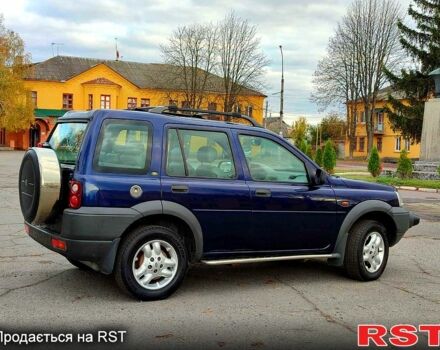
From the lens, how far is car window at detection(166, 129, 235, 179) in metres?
5.50

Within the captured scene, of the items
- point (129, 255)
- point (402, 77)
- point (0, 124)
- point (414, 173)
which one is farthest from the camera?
point (0, 124)

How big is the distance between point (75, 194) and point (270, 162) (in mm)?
2161

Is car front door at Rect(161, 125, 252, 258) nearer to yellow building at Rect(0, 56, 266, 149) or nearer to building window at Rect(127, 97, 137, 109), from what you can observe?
yellow building at Rect(0, 56, 266, 149)

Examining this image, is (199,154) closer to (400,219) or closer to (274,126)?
(400,219)

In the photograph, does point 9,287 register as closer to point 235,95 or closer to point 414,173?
point 414,173

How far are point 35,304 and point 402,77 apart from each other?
41673 mm

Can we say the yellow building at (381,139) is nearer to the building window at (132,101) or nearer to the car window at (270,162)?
the building window at (132,101)

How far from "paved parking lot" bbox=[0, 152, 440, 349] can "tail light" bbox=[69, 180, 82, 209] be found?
97 centimetres

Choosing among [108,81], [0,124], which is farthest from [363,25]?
[0,124]

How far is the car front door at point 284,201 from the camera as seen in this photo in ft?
19.0

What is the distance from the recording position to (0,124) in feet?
193

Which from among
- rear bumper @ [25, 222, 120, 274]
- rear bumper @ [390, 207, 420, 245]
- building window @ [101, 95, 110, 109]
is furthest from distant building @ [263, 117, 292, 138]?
rear bumper @ [25, 222, 120, 274]

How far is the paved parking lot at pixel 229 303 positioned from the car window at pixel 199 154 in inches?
50.3

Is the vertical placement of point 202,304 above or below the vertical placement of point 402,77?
below
